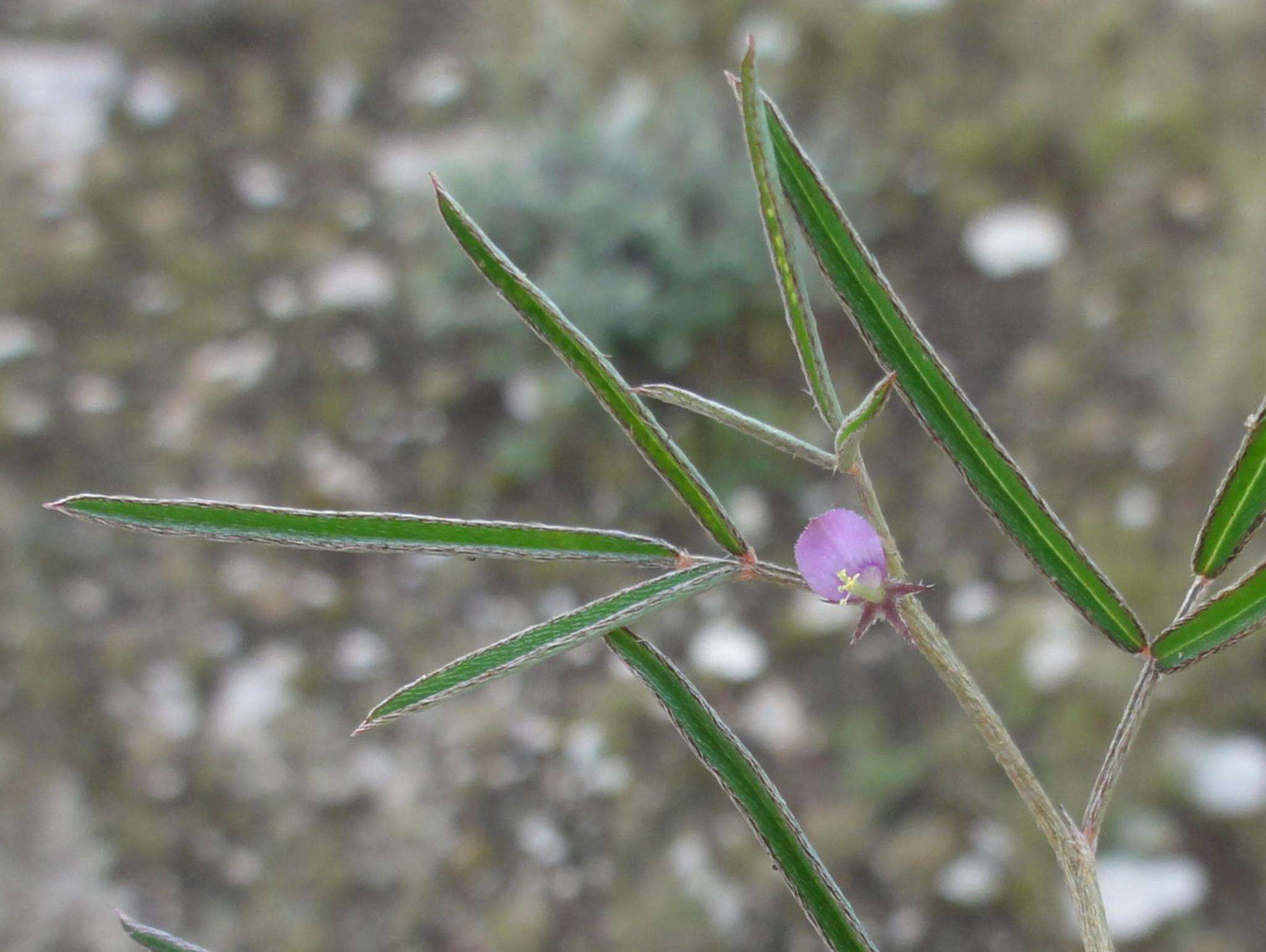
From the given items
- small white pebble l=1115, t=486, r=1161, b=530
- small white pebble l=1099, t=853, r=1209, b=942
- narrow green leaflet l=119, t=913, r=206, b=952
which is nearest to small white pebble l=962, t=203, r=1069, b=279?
small white pebble l=1115, t=486, r=1161, b=530

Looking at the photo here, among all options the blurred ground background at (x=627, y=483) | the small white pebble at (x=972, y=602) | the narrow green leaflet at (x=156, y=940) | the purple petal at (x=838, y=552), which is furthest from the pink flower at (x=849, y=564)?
the small white pebble at (x=972, y=602)

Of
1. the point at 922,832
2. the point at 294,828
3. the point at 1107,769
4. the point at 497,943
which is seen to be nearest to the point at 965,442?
the point at 1107,769

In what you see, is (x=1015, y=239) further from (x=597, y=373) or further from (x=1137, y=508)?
(x=597, y=373)

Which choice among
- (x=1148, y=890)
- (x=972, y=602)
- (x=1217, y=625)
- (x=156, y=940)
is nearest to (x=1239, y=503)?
(x=1217, y=625)

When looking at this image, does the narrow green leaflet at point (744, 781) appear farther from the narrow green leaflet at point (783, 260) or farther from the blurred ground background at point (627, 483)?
the blurred ground background at point (627, 483)

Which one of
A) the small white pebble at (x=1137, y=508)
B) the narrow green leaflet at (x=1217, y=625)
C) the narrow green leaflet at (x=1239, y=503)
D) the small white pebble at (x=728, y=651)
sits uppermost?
the small white pebble at (x=728, y=651)

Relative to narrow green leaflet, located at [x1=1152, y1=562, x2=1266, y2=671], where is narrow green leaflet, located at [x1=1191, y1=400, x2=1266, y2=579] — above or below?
above

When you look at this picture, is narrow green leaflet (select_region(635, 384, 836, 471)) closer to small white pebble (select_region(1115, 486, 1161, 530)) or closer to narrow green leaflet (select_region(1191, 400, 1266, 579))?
narrow green leaflet (select_region(1191, 400, 1266, 579))

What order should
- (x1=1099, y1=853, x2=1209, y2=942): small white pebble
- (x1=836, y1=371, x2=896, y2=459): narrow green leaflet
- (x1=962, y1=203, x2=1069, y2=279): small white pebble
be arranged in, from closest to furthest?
(x1=836, y1=371, x2=896, y2=459): narrow green leaflet < (x1=1099, y1=853, x2=1209, y2=942): small white pebble < (x1=962, y1=203, x2=1069, y2=279): small white pebble
